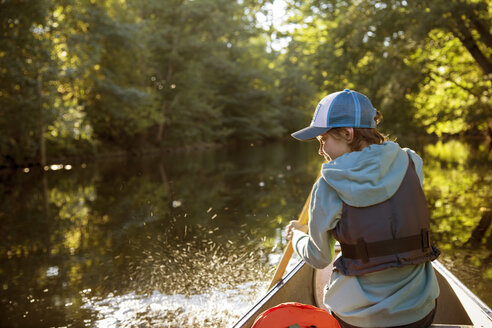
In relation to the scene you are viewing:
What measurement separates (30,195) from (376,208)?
13.1m

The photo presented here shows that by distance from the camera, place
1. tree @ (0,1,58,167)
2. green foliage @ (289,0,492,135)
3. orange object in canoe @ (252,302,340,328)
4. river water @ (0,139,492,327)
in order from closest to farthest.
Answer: orange object in canoe @ (252,302,340,328)
river water @ (0,139,492,327)
green foliage @ (289,0,492,135)
tree @ (0,1,58,167)

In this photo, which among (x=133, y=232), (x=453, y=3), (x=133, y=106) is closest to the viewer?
(x=133, y=232)

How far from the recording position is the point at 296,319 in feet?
7.56

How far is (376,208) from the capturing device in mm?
1969

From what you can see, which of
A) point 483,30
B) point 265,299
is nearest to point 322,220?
point 265,299

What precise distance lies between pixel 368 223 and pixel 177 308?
3.35m

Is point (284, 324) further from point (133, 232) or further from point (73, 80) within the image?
point (73, 80)

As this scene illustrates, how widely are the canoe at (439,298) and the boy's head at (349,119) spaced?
0.99 meters

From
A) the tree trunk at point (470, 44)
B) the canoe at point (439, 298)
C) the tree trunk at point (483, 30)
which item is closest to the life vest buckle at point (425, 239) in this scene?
the canoe at point (439, 298)

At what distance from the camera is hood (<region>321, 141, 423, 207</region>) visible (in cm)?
192

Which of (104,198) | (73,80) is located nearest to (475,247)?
(104,198)

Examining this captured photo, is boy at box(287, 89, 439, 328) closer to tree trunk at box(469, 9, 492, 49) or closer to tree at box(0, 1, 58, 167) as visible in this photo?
tree trunk at box(469, 9, 492, 49)

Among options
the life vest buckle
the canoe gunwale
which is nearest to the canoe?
the canoe gunwale

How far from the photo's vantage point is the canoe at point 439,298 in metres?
2.88
